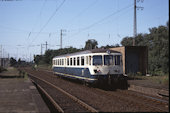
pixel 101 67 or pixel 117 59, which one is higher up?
pixel 117 59

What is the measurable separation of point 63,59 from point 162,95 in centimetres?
1262

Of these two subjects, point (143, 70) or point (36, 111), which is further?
point (143, 70)

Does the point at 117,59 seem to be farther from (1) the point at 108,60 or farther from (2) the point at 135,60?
(2) the point at 135,60

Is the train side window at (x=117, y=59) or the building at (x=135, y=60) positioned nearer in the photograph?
the train side window at (x=117, y=59)

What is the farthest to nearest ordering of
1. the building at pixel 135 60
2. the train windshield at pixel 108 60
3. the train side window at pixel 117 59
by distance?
the building at pixel 135 60
the train side window at pixel 117 59
the train windshield at pixel 108 60

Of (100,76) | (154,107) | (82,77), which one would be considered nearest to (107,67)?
(100,76)

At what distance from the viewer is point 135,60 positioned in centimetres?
2394

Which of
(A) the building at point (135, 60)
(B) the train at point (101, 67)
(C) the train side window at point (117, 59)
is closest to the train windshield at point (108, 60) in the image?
(B) the train at point (101, 67)

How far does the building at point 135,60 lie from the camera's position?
2323 centimetres

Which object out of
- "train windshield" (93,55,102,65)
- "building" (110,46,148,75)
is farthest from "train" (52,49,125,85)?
"building" (110,46,148,75)

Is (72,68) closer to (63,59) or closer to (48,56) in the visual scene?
(63,59)

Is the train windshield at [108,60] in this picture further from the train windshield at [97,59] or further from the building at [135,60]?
the building at [135,60]

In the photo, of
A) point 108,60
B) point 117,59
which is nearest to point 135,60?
point 117,59

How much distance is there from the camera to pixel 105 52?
15.6 metres
